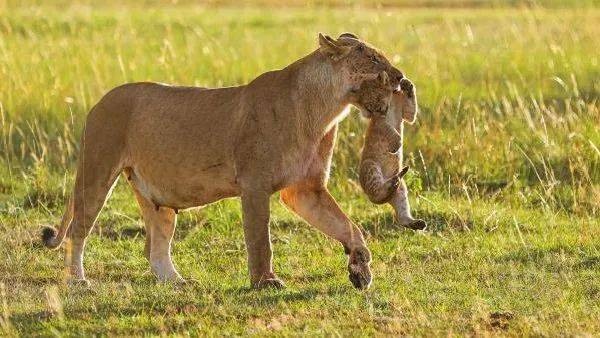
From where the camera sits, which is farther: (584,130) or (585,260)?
(584,130)

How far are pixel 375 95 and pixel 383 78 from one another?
0.10 metres

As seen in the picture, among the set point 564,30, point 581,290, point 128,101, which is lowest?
point 564,30

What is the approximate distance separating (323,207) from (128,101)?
1336 mm

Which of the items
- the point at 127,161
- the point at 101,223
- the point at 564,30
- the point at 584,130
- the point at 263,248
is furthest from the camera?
the point at 564,30

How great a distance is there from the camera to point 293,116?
7672 mm

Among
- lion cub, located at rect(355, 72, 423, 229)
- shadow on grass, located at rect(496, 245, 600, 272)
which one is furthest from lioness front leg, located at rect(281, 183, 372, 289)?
shadow on grass, located at rect(496, 245, 600, 272)

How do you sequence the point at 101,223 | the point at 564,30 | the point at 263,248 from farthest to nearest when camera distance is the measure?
the point at 564,30 → the point at 101,223 → the point at 263,248

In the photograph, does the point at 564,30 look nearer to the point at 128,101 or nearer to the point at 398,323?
the point at 128,101

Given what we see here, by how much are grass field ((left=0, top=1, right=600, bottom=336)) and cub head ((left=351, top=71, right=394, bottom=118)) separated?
2.96ft

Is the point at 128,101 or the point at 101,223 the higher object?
the point at 128,101

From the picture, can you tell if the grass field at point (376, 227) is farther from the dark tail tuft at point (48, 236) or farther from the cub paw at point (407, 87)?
the cub paw at point (407, 87)

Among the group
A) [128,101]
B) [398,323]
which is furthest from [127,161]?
[398,323]

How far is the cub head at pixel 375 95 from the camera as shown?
24.5ft

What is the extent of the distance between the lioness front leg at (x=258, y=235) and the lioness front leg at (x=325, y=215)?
293mm
